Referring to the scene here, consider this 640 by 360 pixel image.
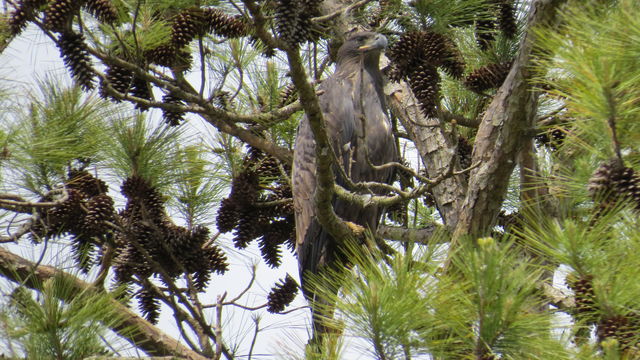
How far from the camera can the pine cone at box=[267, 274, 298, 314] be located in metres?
4.46

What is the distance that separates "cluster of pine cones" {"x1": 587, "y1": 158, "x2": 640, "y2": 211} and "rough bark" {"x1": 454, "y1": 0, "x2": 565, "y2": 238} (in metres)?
0.84

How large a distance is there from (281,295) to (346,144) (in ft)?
3.04

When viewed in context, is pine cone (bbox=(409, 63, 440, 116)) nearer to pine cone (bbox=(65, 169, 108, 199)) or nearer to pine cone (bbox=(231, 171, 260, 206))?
pine cone (bbox=(231, 171, 260, 206))

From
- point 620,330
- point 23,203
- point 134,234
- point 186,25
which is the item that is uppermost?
point 186,25

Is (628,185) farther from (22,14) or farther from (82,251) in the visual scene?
(82,251)

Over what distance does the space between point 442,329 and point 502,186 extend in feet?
4.64

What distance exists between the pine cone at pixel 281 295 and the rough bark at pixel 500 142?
1.14 m

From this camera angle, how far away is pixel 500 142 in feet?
11.9

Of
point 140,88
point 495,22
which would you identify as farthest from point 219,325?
point 495,22

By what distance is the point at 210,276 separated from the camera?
169 inches

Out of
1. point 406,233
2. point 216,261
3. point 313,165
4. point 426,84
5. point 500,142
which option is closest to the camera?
point 500,142

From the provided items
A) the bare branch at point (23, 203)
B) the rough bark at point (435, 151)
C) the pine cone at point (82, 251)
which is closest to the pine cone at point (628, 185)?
the rough bark at point (435, 151)

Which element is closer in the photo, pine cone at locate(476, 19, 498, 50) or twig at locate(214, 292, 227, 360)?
twig at locate(214, 292, 227, 360)

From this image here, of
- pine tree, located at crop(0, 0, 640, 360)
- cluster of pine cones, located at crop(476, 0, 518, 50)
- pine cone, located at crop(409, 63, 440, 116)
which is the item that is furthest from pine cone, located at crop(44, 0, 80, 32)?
cluster of pine cones, located at crop(476, 0, 518, 50)
